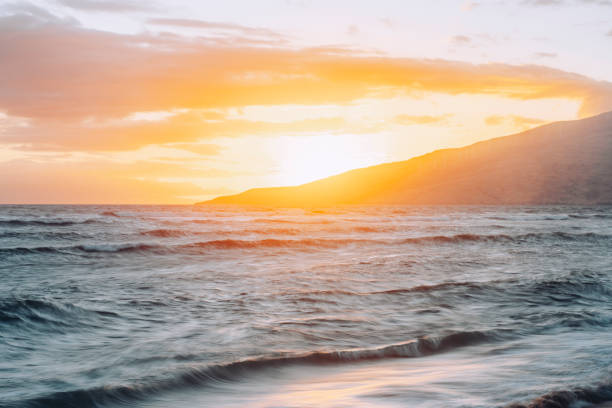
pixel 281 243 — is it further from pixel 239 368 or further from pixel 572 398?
pixel 572 398

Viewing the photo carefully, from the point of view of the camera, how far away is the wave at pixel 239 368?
5.17 m

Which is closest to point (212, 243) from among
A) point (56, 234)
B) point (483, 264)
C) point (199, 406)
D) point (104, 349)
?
point (56, 234)

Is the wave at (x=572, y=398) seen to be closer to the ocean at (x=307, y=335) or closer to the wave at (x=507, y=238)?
the ocean at (x=307, y=335)

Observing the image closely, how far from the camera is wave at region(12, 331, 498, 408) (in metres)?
5.17

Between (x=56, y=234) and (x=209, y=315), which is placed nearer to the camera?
(x=209, y=315)

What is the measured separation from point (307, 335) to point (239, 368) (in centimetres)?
181

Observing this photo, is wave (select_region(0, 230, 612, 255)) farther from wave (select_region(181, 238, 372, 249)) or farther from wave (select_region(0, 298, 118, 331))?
wave (select_region(0, 298, 118, 331))

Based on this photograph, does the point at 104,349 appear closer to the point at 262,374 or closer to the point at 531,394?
the point at 262,374

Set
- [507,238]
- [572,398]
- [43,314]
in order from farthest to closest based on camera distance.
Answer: [507,238] → [43,314] → [572,398]

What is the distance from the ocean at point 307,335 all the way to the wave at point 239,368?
2cm

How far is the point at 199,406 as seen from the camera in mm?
5121

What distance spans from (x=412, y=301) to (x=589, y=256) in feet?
40.6

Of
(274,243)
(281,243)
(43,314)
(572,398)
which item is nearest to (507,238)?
(281,243)

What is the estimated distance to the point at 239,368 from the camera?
6.25m
